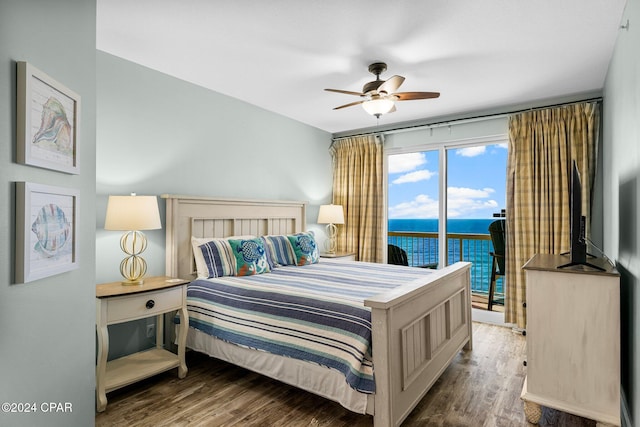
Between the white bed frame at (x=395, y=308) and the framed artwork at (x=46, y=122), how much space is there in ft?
5.15

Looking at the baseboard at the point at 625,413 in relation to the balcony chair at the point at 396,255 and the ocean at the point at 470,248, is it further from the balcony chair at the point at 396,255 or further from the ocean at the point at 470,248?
the balcony chair at the point at 396,255

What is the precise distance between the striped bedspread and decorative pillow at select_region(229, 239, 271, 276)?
0.10 meters

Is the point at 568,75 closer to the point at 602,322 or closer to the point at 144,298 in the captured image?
the point at 602,322

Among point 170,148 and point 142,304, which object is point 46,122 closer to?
point 142,304

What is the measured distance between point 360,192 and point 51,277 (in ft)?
13.9

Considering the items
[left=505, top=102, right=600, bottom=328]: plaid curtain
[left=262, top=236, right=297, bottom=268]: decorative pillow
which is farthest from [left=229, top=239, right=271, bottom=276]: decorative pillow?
[left=505, top=102, right=600, bottom=328]: plaid curtain

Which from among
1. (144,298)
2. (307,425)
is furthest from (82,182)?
(307,425)

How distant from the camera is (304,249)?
388cm

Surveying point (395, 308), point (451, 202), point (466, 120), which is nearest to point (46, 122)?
point (395, 308)

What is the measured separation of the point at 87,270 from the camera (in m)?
1.62

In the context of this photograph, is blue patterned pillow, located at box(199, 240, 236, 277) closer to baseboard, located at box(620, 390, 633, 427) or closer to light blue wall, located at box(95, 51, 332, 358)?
light blue wall, located at box(95, 51, 332, 358)

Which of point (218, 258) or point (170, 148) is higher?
point (170, 148)

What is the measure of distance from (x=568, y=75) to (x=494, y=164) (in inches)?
50.8

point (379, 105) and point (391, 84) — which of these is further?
point (379, 105)
